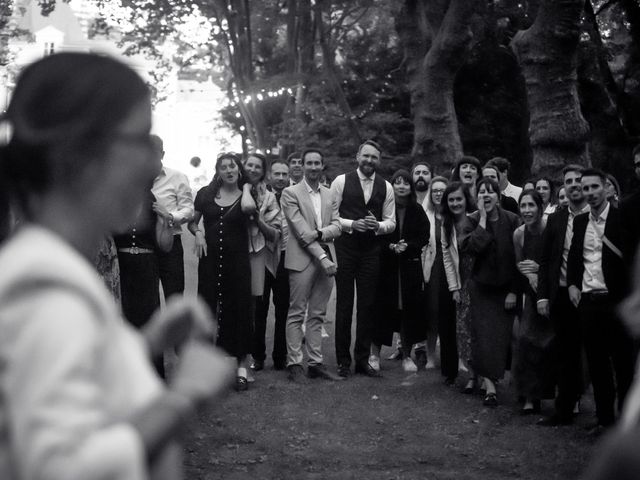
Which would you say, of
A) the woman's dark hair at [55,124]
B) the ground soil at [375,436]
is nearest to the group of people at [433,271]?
the ground soil at [375,436]

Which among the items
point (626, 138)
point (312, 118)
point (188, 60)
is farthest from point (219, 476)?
point (188, 60)

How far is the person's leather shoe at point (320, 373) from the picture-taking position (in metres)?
Answer: 11.2

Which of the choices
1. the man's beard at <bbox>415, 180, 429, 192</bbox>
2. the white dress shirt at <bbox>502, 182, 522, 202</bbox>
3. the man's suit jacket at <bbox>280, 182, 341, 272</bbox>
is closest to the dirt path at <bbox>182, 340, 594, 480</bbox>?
the man's suit jacket at <bbox>280, 182, 341, 272</bbox>

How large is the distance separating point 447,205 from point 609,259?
2.87 metres

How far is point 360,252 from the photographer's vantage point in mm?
11695

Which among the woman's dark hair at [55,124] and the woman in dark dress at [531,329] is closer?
Result: the woman's dark hair at [55,124]

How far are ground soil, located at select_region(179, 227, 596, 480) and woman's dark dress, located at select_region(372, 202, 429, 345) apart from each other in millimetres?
1075

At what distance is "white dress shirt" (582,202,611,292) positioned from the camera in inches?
323

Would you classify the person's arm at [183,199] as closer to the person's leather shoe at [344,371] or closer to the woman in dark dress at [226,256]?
the woman in dark dress at [226,256]

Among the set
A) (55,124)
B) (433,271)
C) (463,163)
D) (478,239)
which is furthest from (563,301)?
(55,124)

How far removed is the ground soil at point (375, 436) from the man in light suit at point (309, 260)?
39 cm

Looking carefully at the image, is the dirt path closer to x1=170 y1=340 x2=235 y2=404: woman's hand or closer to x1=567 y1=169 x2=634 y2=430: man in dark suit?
x1=567 y1=169 x2=634 y2=430: man in dark suit

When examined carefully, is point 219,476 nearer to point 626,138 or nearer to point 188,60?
point 626,138

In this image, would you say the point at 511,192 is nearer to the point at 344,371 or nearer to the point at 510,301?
the point at 510,301
